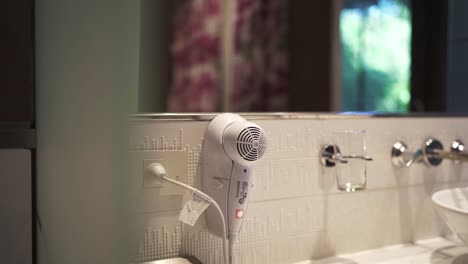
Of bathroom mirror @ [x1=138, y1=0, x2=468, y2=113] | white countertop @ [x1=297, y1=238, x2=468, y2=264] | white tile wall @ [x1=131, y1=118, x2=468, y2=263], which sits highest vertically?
bathroom mirror @ [x1=138, y1=0, x2=468, y2=113]

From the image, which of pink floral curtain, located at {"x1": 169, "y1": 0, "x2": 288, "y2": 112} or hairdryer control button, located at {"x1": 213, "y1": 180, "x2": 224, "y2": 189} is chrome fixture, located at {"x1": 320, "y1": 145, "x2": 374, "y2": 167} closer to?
hairdryer control button, located at {"x1": 213, "y1": 180, "x2": 224, "y2": 189}

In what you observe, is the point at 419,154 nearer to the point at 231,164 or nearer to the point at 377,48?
the point at 377,48

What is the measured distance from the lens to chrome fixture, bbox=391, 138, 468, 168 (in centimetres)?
95

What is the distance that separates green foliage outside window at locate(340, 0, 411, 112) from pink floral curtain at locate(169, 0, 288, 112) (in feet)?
0.82

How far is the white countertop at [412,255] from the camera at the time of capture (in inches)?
33.6

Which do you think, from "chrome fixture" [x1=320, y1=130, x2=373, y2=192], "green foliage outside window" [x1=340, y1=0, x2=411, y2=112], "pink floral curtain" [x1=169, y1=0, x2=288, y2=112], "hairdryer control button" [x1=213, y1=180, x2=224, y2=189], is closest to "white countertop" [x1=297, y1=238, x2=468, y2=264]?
"chrome fixture" [x1=320, y1=130, x2=373, y2=192]

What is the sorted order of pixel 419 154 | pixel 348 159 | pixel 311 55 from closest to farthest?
pixel 348 159, pixel 419 154, pixel 311 55

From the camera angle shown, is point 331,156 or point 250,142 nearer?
point 250,142

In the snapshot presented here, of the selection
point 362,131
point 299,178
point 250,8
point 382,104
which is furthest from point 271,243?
point 250,8

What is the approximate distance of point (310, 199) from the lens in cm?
86

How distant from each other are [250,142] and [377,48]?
2.52 ft

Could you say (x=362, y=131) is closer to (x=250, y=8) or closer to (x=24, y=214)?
(x=24, y=214)

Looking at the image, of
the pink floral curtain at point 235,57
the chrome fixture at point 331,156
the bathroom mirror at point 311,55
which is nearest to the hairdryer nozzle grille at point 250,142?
the chrome fixture at point 331,156

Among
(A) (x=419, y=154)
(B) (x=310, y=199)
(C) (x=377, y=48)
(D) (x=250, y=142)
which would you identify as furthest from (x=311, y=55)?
(D) (x=250, y=142)
